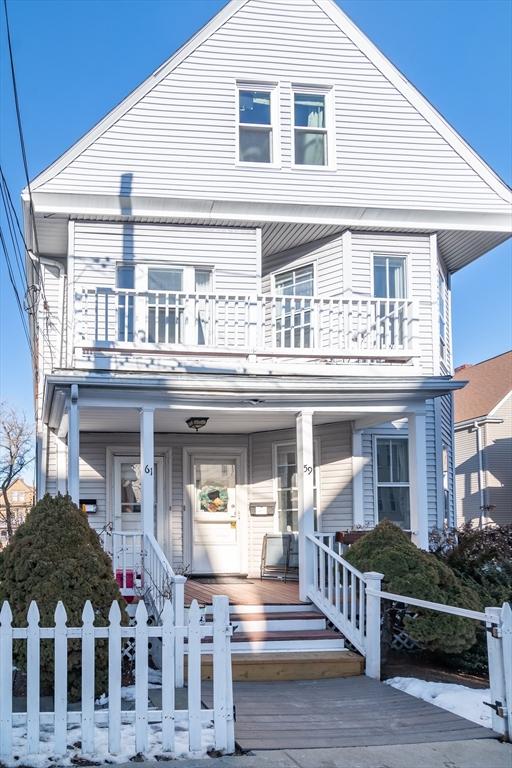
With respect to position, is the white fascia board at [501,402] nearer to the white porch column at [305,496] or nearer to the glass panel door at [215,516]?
the glass panel door at [215,516]

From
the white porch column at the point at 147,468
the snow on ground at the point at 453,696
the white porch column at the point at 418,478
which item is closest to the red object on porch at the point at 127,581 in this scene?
the white porch column at the point at 147,468

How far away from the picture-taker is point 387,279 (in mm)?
13945

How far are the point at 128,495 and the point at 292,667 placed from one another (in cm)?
545

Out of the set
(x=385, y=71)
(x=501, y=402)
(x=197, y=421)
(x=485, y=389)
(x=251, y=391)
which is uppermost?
(x=385, y=71)

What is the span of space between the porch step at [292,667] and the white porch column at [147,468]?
214cm

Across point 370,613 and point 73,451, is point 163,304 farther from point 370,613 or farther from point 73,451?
point 370,613

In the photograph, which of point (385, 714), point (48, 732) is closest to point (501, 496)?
point (385, 714)

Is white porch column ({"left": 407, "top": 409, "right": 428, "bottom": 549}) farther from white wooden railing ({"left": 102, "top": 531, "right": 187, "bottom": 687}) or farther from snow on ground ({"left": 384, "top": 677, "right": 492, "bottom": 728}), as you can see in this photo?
white wooden railing ({"left": 102, "top": 531, "right": 187, "bottom": 687})

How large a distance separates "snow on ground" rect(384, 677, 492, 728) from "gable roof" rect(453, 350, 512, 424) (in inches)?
801

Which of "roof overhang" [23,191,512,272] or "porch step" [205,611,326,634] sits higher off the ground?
"roof overhang" [23,191,512,272]

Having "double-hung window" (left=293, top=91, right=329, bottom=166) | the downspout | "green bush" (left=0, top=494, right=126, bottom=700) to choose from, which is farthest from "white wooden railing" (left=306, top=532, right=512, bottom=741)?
the downspout

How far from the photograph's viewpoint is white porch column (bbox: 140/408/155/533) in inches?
415

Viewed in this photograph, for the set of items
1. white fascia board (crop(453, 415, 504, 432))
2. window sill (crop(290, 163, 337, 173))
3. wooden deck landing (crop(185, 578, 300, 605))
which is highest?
window sill (crop(290, 163, 337, 173))

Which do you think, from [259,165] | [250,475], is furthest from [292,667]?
[259,165]
